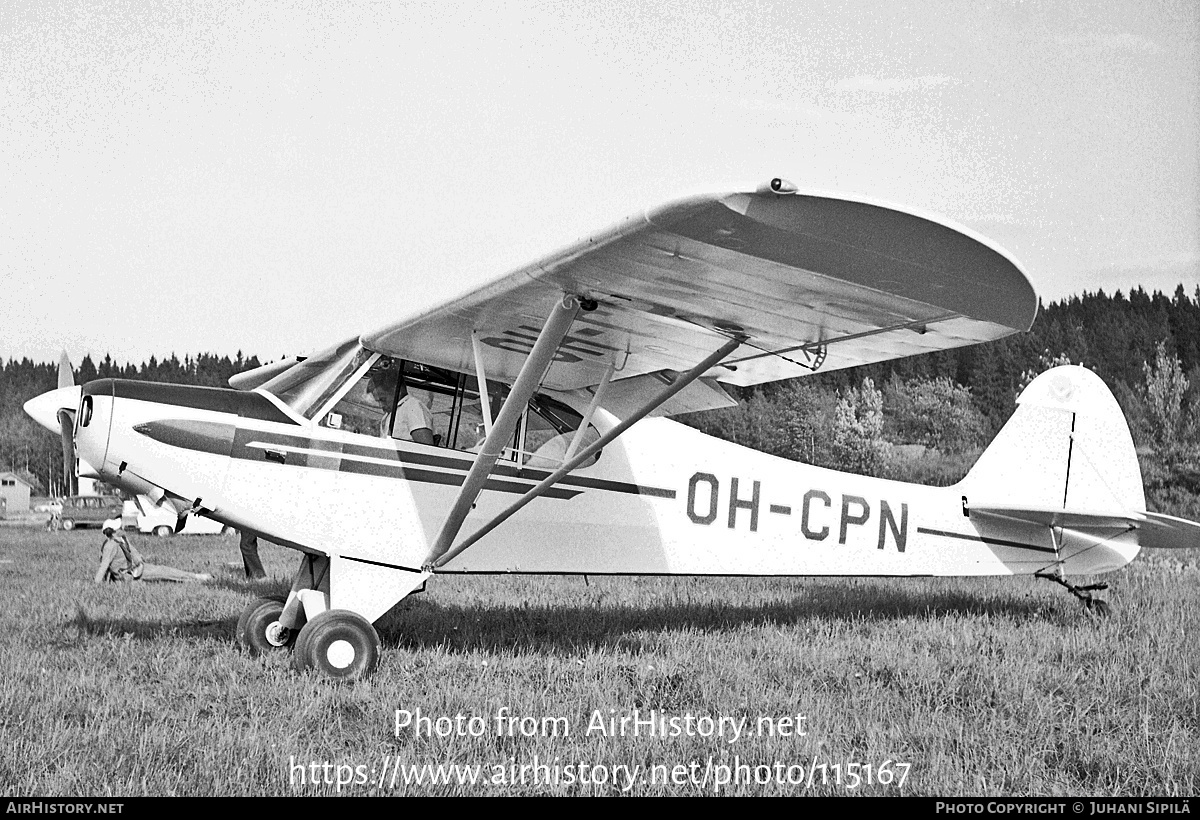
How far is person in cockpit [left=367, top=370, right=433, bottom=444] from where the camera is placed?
6488mm

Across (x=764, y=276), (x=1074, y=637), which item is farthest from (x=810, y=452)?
(x=764, y=276)

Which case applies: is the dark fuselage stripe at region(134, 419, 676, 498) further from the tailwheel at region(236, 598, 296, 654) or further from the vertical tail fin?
the vertical tail fin

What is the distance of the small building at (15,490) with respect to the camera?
199 feet

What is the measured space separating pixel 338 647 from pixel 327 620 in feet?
0.59

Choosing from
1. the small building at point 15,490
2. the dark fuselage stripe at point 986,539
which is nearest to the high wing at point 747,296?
the dark fuselage stripe at point 986,539

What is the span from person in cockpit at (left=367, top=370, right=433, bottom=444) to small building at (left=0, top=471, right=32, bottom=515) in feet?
208

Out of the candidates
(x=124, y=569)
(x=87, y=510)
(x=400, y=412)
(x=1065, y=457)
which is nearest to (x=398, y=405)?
(x=400, y=412)

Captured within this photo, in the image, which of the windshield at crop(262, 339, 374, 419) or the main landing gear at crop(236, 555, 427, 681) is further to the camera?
the windshield at crop(262, 339, 374, 419)

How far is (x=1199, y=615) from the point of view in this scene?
786 centimetres

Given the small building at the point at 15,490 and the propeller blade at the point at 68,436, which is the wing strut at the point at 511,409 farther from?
the small building at the point at 15,490

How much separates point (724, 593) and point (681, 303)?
5425 millimetres

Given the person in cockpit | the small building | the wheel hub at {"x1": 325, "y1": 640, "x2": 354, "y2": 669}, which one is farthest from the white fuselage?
the small building

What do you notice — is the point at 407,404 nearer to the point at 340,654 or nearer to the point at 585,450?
the point at 585,450
